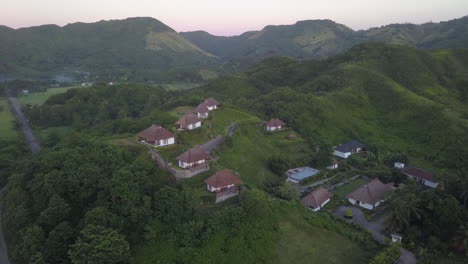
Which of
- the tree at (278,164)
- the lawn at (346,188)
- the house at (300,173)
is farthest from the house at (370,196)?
the tree at (278,164)

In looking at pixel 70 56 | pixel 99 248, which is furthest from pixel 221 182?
pixel 70 56

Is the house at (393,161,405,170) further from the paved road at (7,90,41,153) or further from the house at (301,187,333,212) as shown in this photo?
the paved road at (7,90,41,153)

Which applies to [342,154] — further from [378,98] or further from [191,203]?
[191,203]

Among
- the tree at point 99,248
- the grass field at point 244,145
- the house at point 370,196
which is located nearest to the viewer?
the tree at point 99,248

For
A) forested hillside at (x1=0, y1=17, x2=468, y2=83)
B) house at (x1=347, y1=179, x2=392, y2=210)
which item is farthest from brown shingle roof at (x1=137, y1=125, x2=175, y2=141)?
forested hillside at (x1=0, y1=17, x2=468, y2=83)

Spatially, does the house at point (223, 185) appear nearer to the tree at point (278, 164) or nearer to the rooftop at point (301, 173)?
the tree at point (278, 164)

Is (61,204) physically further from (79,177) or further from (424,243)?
(424,243)

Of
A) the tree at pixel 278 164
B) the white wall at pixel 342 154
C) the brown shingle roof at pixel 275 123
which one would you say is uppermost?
the brown shingle roof at pixel 275 123
